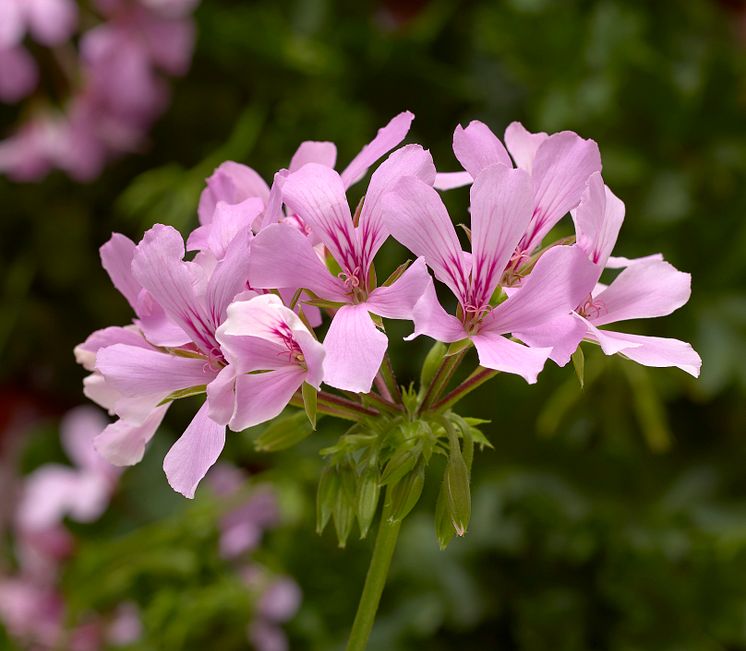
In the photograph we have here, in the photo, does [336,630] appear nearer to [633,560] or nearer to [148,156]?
[633,560]

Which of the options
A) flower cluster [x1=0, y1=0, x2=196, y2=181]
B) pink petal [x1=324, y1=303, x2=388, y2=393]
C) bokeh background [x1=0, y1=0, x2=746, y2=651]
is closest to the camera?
pink petal [x1=324, y1=303, x2=388, y2=393]

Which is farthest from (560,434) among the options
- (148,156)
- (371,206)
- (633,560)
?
(371,206)

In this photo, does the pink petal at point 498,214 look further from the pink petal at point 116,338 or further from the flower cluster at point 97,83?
the flower cluster at point 97,83

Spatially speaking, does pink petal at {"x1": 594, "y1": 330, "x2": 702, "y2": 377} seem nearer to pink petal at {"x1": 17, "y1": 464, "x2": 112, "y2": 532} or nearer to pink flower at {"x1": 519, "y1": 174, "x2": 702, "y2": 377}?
pink flower at {"x1": 519, "y1": 174, "x2": 702, "y2": 377}

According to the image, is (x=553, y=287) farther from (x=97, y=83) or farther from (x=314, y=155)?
(x=97, y=83)

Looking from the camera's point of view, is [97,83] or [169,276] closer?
[169,276]

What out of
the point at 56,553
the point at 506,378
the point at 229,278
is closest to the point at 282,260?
the point at 229,278

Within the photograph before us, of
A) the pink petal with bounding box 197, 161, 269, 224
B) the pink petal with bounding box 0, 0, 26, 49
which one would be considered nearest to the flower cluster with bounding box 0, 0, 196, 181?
the pink petal with bounding box 0, 0, 26, 49
